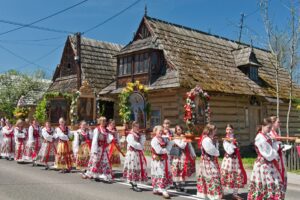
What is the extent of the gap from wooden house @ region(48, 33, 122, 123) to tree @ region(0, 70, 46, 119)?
11.0 m

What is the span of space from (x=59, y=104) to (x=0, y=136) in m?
5.63

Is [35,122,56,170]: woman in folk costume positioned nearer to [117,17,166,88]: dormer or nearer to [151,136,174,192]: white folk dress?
[151,136,174,192]: white folk dress

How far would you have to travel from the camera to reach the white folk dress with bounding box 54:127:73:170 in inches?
497

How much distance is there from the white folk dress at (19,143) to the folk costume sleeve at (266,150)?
1060 cm

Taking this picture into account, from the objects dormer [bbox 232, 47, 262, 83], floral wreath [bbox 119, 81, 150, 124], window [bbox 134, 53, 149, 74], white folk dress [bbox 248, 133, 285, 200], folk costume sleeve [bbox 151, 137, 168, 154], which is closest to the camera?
white folk dress [bbox 248, 133, 285, 200]

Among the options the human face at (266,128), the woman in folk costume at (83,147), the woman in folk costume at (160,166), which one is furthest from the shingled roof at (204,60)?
the human face at (266,128)

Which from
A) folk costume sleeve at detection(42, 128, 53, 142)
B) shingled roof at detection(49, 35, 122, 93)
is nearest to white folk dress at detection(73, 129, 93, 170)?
folk costume sleeve at detection(42, 128, 53, 142)

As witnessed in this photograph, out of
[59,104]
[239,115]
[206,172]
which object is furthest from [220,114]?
[206,172]

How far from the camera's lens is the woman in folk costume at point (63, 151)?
12.6 meters

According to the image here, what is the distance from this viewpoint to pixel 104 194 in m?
8.87

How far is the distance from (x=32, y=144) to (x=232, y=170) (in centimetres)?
876

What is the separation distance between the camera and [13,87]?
130 feet

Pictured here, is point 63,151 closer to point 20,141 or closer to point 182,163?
point 20,141

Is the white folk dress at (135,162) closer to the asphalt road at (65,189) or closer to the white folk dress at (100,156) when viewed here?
Answer: the asphalt road at (65,189)
